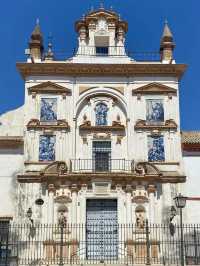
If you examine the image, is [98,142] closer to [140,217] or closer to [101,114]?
[101,114]

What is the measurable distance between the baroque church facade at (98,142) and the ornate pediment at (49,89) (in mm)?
56

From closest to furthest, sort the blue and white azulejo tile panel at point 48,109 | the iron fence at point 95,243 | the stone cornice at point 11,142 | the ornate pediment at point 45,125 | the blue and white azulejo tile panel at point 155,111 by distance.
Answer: the iron fence at point 95,243 < the ornate pediment at point 45,125 < the stone cornice at point 11,142 < the blue and white azulejo tile panel at point 48,109 < the blue and white azulejo tile panel at point 155,111

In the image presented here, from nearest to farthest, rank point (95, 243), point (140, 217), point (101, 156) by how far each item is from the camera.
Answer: point (95, 243)
point (140, 217)
point (101, 156)

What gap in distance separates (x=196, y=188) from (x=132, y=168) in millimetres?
3624

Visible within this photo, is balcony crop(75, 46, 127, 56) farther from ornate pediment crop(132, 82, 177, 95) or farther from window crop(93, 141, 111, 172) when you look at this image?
window crop(93, 141, 111, 172)

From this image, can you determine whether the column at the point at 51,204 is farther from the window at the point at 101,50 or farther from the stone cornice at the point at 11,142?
the window at the point at 101,50

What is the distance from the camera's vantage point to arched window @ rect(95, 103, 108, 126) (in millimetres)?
29853

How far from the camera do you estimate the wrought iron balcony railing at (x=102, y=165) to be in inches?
1128

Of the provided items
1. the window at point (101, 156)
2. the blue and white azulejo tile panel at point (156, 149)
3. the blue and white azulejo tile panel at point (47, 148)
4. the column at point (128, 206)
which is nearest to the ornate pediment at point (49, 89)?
the blue and white azulejo tile panel at point (47, 148)

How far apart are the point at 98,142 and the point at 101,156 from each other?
80 cm

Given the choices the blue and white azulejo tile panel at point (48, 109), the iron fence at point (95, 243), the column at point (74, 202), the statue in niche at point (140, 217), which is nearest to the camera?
the iron fence at point (95, 243)

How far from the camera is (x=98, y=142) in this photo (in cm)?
2952

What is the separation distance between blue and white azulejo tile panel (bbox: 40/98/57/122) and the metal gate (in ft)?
16.8

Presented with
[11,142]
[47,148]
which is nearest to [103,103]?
[47,148]
